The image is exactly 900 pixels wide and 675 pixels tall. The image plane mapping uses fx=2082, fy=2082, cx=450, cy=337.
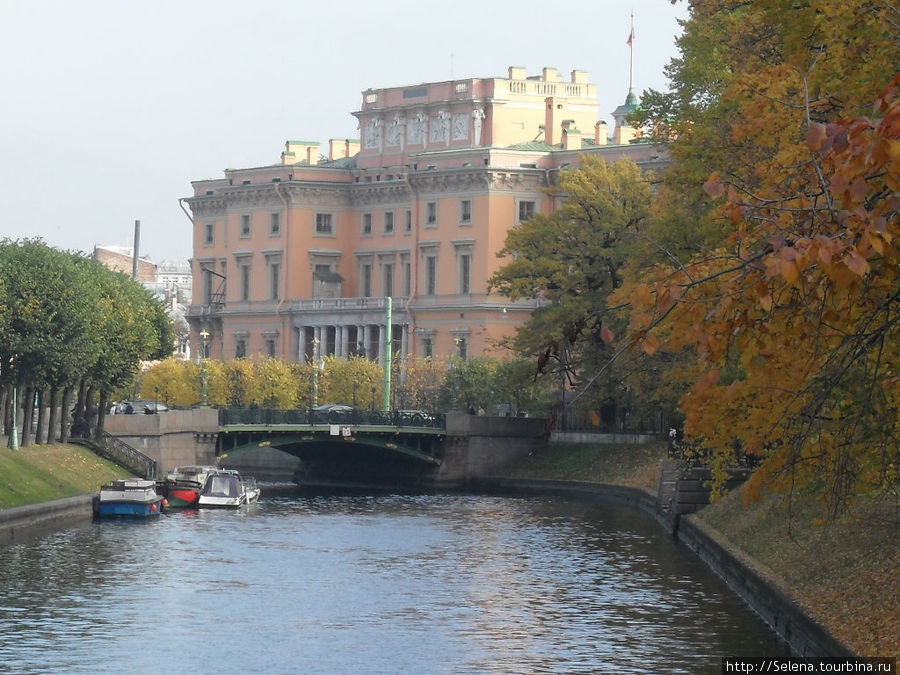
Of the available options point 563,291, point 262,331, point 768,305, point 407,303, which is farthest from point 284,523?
point 262,331

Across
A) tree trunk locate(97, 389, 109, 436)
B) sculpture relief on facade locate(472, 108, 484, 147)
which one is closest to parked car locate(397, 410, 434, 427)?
tree trunk locate(97, 389, 109, 436)

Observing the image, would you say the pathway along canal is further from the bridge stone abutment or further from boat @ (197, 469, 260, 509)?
the bridge stone abutment

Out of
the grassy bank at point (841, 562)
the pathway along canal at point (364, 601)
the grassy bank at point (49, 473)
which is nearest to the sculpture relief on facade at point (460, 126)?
the grassy bank at point (49, 473)

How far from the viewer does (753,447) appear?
1040 inches

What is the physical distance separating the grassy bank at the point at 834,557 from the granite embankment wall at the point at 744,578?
8.0 inches

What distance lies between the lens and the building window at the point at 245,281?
143875mm

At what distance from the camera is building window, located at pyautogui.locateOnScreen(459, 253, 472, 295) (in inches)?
5128

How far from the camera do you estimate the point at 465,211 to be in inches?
5133

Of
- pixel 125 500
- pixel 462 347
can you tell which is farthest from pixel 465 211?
pixel 125 500

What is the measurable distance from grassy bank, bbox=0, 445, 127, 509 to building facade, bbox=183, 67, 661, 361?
52.8 meters

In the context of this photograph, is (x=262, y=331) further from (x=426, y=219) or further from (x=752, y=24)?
(x=752, y=24)

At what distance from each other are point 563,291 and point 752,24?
46560 mm

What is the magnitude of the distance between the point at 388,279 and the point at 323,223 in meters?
6.27

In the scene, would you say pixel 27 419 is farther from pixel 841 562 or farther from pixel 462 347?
pixel 462 347
